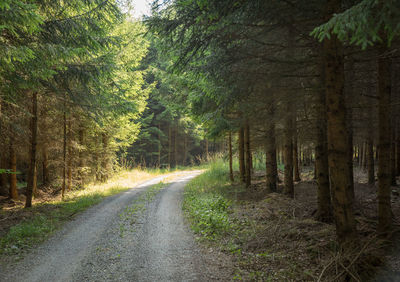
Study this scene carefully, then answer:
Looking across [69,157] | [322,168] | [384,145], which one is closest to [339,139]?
[384,145]

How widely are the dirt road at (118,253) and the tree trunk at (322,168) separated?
3.40 meters

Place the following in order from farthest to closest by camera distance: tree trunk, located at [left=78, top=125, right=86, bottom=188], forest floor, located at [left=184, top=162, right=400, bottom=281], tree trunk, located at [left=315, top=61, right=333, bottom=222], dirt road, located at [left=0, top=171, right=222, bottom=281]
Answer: tree trunk, located at [left=78, top=125, right=86, bottom=188]
tree trunk, located at [left=315, top=61, right=333, bottom=222]
dirt road, located at [left=0, top=171, right=222, bottom=281]
forest floor, located at [left=184, top=162, right=400, bottom=281]

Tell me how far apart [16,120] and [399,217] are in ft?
42.4

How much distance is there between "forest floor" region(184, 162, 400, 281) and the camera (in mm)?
3848

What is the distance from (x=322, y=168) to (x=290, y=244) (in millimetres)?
2506

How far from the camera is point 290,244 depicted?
5117mm

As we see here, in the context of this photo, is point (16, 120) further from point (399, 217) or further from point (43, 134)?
point (399, 217)

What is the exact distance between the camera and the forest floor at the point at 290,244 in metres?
3.85

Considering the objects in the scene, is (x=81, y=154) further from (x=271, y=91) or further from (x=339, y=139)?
(x=339, y=139)

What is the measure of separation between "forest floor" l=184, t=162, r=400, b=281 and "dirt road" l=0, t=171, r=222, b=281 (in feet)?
2.16

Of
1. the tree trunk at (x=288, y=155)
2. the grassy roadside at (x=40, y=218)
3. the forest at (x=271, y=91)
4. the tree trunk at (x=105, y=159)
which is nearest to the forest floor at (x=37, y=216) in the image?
the grassy roadside at (x=40, y=218)

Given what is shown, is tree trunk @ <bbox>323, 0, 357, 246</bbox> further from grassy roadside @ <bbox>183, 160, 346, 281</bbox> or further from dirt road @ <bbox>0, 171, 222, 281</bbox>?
dirt road @ <bbox>0, 171, 222, 281</bbox>

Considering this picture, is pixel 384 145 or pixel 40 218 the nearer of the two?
pixel 384 145

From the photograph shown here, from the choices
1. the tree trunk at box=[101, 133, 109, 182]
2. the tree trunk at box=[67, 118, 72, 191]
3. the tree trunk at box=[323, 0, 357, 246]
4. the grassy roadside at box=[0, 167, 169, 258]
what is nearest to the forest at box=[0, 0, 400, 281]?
the tree trunk at box=[323, 0, 357, 246]
